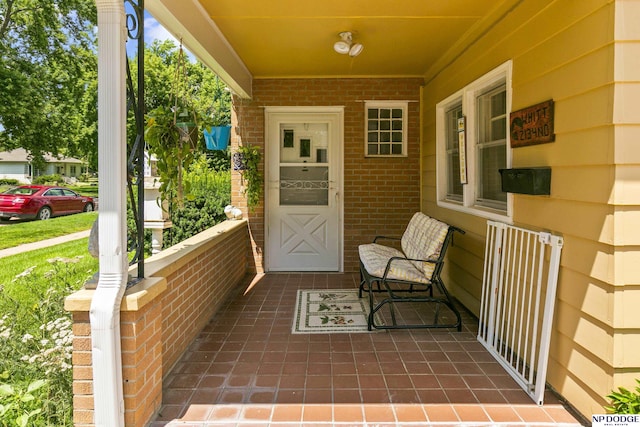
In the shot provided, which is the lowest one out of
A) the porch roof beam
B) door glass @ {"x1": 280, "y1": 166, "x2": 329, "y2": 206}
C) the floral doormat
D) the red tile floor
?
the red tile floor

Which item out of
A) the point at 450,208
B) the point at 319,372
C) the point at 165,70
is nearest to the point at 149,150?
the point at 319,372

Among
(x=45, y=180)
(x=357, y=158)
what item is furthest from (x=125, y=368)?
(x=45, y=180)

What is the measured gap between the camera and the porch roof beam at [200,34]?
9.15ft

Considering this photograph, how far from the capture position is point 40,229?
13703mm

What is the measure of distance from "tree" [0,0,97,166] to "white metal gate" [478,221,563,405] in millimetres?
15422

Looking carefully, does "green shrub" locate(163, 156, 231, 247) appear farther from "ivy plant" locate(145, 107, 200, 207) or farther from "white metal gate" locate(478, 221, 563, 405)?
"white metal gate" locate(478, 221, 563, 405)

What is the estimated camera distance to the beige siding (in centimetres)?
199

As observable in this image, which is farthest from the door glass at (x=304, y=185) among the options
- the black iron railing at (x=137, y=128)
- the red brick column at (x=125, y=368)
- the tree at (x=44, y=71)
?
the tree at (x=44, y=71)

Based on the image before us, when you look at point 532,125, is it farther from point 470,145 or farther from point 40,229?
point 40,229

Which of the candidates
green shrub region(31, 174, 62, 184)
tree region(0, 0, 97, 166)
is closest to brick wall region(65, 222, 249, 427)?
tree region(0, 0, 97, 166)

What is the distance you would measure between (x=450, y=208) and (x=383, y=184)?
1.40 m

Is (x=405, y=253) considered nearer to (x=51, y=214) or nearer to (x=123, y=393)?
(x=123, y=393)

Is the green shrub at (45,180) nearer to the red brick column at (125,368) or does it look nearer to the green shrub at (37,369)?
the green shrub at (37,369)

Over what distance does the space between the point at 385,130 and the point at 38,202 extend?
15098 millimetres
